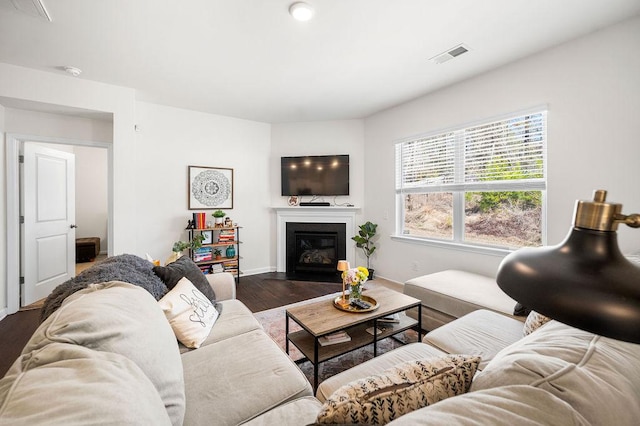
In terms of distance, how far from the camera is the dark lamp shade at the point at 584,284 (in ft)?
1.04

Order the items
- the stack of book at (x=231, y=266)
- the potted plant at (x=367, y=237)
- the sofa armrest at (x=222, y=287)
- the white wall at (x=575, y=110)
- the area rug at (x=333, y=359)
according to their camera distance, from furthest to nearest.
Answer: the potted plant at (x=367, y=237)
the stack of book at (x=231, y=266)
the sofa armrest at (x=222, y=287)
the white wall at (x=575, y=110)
the area rug at (x=333, y=359)

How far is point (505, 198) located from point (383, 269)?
1.96 meters

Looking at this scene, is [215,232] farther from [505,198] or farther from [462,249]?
[505,198]

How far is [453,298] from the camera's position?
2240 millimetres

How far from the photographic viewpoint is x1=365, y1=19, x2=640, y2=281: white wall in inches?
83.0

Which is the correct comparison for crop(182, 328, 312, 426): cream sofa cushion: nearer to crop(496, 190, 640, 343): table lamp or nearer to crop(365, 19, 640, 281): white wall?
crop(496, 190, 640, 343): table lamp

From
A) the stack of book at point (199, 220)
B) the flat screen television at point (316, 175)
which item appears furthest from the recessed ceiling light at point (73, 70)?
the flat screen television at point (316, 175)

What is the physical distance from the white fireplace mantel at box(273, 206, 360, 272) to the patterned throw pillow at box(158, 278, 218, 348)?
280 centimetres

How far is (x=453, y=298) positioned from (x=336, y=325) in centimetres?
114

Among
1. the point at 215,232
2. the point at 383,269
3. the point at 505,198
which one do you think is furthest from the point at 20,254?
the point at 505,198

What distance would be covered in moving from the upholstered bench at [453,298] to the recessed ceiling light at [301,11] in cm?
245

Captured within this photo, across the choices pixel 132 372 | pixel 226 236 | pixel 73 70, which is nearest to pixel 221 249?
pixel 226 236

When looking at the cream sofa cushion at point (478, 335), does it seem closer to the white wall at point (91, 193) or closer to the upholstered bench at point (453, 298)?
the upholstered bench at point (453, 298)

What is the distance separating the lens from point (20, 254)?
3074 millimetres
